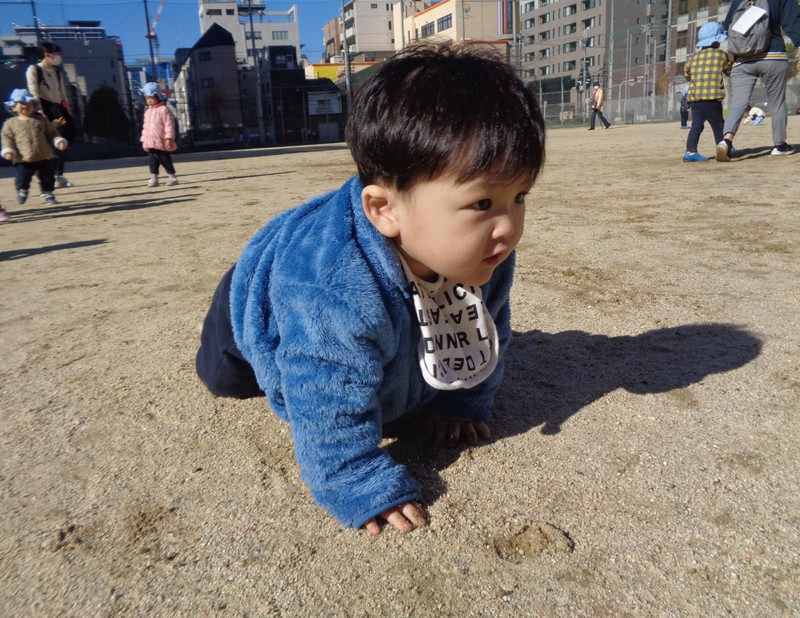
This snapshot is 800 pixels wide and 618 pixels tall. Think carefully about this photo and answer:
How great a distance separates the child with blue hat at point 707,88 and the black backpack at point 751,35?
0.28 m

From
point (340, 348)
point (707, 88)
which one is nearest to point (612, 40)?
point (707, 88)

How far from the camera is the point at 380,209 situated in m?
1.36

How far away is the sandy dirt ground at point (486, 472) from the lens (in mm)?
Result: 1112

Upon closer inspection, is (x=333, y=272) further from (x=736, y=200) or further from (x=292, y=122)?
(x=292, y=122)

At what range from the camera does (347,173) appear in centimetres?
912

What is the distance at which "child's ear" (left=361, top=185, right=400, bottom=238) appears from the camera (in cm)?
134

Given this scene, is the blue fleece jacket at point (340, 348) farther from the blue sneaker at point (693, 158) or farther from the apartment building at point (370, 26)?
the apartment building at point (370, 26)

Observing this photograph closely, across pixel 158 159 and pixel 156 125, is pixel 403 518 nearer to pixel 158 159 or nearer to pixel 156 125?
pixel 156 125

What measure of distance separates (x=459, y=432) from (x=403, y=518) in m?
0.38

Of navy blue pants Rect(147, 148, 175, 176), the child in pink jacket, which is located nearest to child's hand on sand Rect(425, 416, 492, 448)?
the child in pink jacket

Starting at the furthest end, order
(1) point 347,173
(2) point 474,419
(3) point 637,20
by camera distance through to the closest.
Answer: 1. (3) point 637,20
2. (1) point 347,173
3. (2) point 474,419

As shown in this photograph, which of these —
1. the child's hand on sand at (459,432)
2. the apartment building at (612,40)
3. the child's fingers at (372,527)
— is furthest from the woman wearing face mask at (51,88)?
Answer: the child's fingers at (372,527)

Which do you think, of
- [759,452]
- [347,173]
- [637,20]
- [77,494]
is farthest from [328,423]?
[637,20]

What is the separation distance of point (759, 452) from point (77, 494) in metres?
1.55
